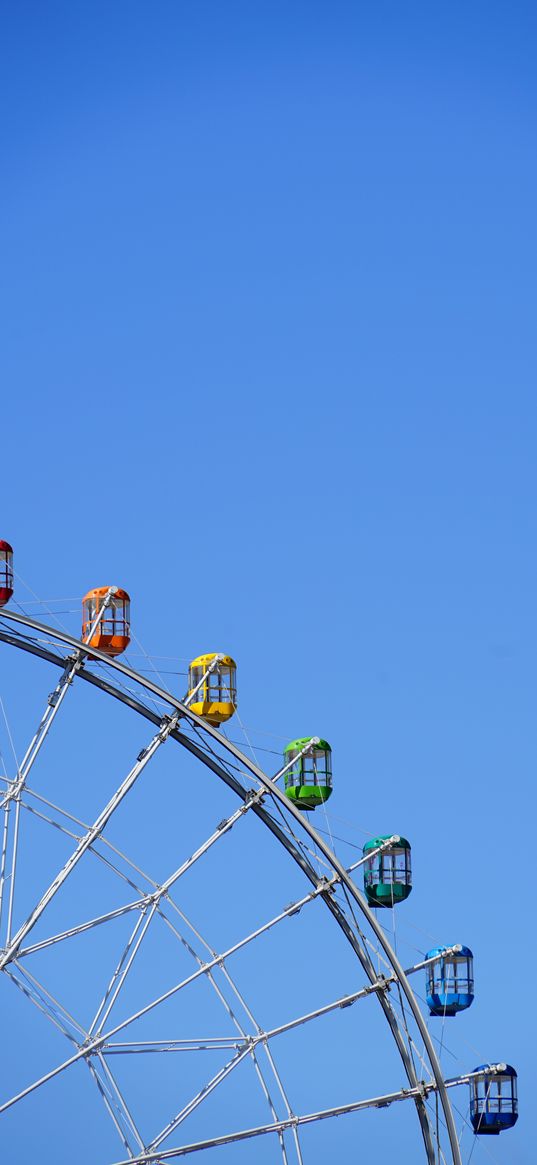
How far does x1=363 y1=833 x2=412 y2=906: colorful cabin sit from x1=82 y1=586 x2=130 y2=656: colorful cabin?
730 cm

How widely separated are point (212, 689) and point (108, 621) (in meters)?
2.74

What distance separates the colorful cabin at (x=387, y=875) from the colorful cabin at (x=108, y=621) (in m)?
7.30

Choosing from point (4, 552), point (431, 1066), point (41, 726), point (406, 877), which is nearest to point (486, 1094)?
point (431, 1066)

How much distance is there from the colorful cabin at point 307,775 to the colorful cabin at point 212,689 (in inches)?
69.8

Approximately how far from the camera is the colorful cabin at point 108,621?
4881 cm

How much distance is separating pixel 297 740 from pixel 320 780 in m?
1.05

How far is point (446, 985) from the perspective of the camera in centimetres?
5003

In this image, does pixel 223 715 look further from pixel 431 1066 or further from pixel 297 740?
pixel 431 1066

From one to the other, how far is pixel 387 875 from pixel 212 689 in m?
5.68

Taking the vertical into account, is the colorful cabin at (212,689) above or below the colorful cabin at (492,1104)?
above

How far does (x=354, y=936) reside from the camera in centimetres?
4891

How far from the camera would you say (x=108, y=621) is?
161 feet

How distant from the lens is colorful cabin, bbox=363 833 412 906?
164 ft

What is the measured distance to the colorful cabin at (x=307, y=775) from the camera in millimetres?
49719
